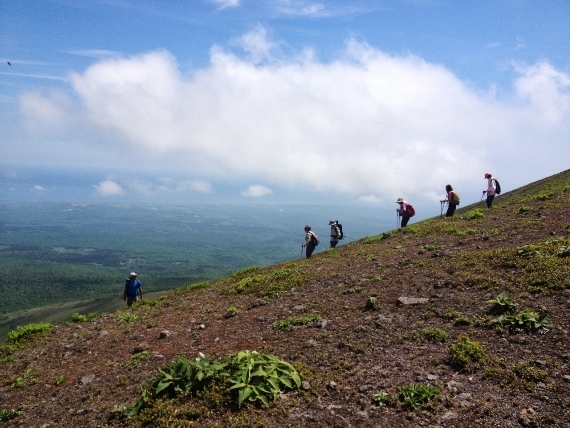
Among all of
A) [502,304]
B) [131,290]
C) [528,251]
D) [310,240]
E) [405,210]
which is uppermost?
[405,210]

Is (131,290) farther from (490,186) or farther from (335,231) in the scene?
(490,186)

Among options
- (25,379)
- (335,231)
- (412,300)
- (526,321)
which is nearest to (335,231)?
(335,231)

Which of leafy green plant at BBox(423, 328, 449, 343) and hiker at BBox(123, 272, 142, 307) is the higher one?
leafy green plant at BBox(423, 328, 449, 343)

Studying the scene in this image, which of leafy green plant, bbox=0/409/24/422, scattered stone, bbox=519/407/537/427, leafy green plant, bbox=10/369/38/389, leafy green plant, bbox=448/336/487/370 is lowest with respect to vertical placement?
leafy green plant, bbox=10/369/38/389

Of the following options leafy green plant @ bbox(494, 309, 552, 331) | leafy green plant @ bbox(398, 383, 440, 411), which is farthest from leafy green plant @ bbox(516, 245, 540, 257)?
leafy green plant @ bbox(398, 383, 440, 411)

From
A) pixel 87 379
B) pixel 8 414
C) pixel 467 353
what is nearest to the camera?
pixel 467 353

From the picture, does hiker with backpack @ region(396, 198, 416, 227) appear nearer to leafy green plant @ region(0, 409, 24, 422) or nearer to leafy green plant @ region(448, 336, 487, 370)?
leafy green plant @ region(448, 336, 487, 370)

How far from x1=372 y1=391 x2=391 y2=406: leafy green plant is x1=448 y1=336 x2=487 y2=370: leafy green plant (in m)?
2.07

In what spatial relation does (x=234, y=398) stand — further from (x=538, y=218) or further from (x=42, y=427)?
(x=538, y=218)

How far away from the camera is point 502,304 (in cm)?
1027

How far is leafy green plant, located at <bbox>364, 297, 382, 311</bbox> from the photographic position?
1214 centimetres

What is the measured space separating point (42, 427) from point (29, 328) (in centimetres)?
970

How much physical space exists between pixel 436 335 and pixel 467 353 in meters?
1.26

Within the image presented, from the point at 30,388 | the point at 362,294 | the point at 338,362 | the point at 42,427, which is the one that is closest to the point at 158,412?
the point at 42,427
